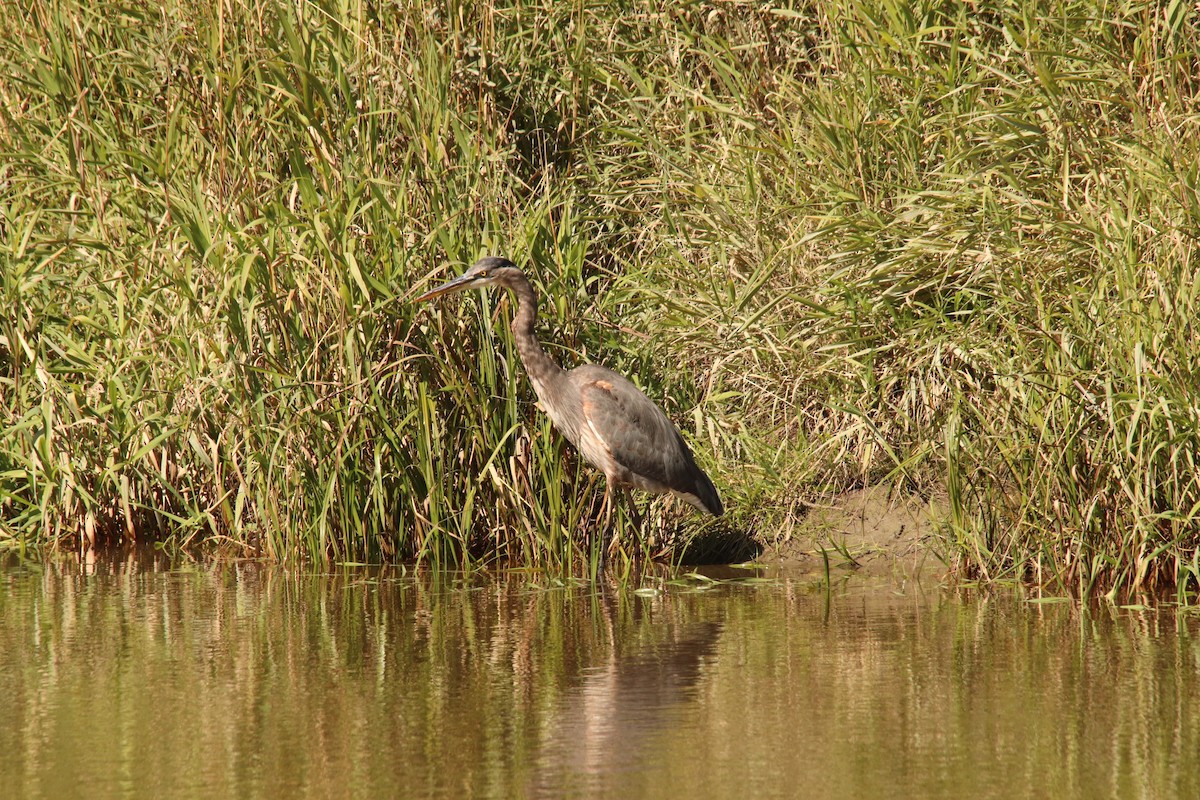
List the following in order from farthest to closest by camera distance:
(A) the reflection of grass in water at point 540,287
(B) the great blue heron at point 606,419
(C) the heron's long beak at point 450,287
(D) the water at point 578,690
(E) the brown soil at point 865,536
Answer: (E) the brown soil at point 865,536 < (B) the great blue heron at point 606,419 < (C) the heron's long beak at point 450,287 < (A) the reflection of grass in water at point 540,287 < (D) the water at point 578,690

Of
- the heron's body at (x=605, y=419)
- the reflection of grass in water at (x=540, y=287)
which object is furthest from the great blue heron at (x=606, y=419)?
the reflection of grass in water at (x=540, y=287)

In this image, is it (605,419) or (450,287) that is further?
(605,419)

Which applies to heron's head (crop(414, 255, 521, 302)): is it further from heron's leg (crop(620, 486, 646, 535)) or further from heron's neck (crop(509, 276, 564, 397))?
heron's leg (crop(620, 486, 646, 535))

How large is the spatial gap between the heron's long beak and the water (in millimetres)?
1081

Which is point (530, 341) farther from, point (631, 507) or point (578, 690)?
point (578, 690)

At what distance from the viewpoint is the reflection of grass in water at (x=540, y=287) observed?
558 centimetres

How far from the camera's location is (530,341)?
6.23m

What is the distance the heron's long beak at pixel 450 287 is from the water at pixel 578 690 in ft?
3.55

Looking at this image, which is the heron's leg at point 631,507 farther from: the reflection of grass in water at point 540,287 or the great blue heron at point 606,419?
the reflection of grass in water at point 540,287

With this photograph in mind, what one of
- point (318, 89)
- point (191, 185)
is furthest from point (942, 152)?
point (191, 185)

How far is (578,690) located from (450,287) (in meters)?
2.05

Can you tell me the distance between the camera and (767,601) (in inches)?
220

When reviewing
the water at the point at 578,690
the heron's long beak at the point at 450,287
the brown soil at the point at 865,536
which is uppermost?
the heron's long beak at the point at 450,287

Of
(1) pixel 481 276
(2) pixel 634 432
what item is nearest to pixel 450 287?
(1) pixel 481 276
